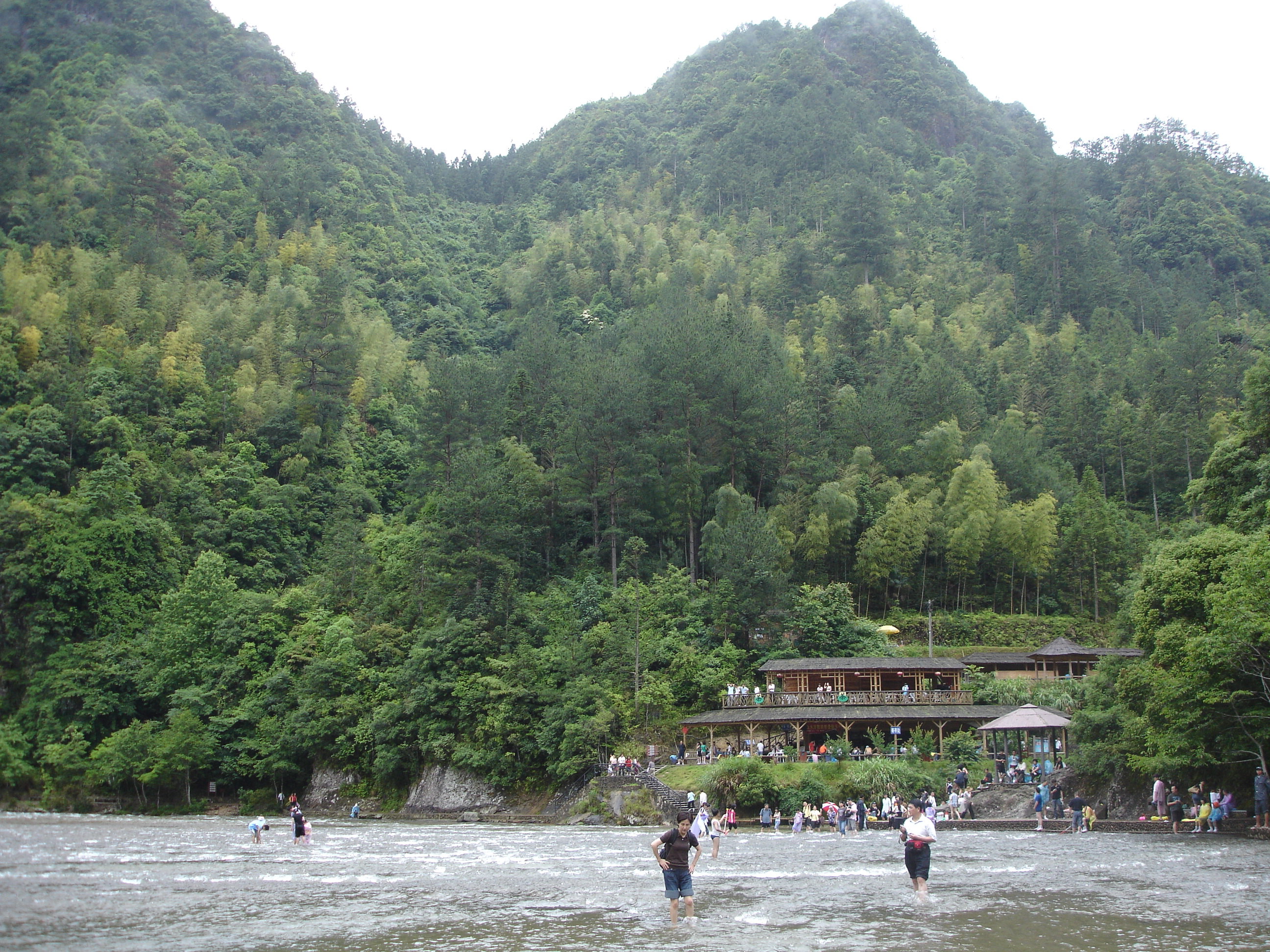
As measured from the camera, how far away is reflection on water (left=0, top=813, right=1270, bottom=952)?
1362 centimetres

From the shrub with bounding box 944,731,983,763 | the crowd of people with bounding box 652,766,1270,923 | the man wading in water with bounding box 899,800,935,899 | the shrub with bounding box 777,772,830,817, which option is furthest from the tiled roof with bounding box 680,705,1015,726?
the man wading in water with bounding box 899,800,935,899

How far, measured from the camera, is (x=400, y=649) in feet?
186

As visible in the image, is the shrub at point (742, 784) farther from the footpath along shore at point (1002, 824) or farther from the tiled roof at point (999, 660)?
the tiled roof at point (999, 660)

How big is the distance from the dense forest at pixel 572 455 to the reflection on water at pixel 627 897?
26.4 ft

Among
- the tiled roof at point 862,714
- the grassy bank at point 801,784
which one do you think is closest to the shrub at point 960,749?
the tiled roof at point 862,714

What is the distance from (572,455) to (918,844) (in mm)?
46857

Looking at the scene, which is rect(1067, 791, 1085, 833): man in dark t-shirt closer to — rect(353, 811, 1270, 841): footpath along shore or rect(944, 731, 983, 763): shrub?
rect(353, 811, 1270, 841): footpath along shore

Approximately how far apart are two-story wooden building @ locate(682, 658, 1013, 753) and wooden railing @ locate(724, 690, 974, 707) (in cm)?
4

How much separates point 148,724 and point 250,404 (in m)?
31.0

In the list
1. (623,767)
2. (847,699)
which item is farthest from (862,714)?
(623,767)

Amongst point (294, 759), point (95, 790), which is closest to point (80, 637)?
point (95, 790)

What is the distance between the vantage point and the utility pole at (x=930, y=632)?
56.2 m

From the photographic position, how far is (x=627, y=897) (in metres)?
18.0

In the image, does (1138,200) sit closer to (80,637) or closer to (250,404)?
(250,404)
